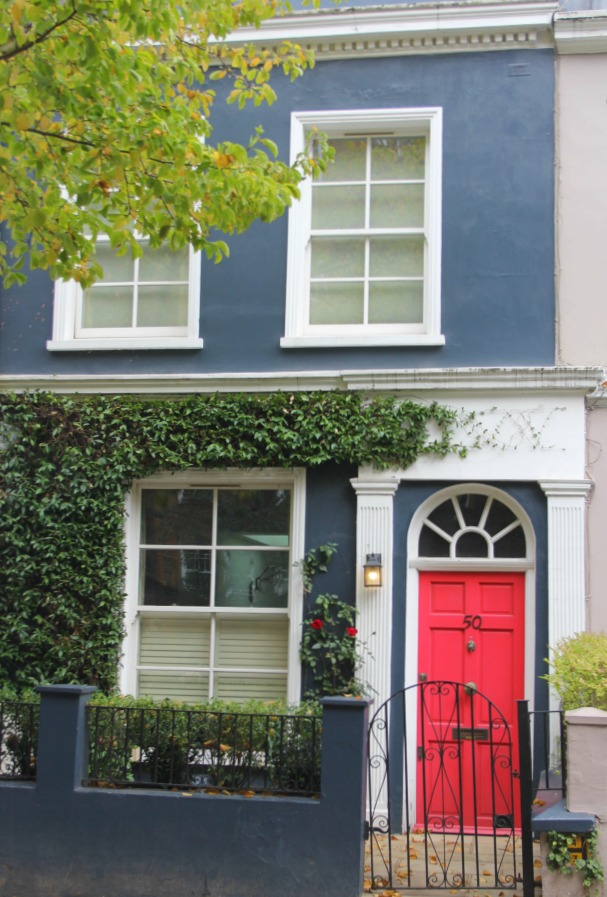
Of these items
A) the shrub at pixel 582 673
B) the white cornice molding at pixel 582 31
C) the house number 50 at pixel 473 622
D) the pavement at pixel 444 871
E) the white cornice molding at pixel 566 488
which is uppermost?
the white cornice molding at pixel 582 31

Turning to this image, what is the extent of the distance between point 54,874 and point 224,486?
3.90 meters

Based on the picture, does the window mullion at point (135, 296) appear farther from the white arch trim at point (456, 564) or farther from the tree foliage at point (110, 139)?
the white arch trim at point (456, 564)

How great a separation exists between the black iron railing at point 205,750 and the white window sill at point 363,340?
360 cm

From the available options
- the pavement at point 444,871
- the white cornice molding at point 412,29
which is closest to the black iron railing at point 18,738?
the pavement at point 444,871

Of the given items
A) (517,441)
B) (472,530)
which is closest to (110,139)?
(517,441)

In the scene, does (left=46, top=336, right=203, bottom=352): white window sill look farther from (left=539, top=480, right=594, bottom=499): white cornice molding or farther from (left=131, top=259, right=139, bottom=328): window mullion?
(left=539, top=480, right=594, bottom=499): white cornice molding

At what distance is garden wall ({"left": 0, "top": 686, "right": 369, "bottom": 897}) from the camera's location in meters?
7.23

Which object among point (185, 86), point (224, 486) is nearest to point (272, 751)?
point (224, 486)

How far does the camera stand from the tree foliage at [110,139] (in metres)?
7.34

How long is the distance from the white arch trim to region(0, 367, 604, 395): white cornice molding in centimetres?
94

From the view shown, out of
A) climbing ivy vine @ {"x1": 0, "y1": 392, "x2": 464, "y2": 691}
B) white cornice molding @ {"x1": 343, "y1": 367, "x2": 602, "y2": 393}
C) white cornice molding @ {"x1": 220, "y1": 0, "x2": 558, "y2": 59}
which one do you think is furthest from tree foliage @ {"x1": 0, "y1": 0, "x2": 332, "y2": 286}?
white cornice molding @ {"x1": 343, "y1": 367, "x2": 602, "y2": 393}

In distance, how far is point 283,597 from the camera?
32.9 feet

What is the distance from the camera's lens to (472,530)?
977 centimetres

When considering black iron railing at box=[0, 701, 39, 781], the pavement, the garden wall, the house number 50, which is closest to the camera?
the garden wall
